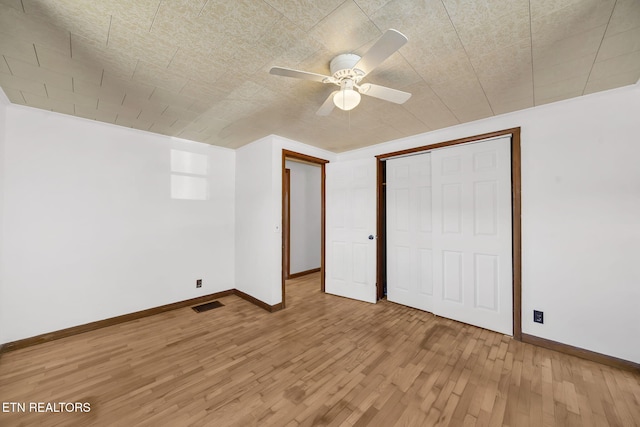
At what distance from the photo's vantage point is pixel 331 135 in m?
3.28

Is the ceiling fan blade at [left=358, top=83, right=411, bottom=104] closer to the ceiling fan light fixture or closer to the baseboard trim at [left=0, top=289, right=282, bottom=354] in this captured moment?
the ceiling fan light fixture

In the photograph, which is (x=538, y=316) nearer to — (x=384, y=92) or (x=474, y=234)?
(x=474, y=234)

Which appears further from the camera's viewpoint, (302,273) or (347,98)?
(302,273)

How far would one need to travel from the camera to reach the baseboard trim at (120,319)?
7.76 feet

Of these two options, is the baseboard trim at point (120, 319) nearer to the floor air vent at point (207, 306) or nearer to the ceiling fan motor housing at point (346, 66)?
the floor air vent at point (207, 306)

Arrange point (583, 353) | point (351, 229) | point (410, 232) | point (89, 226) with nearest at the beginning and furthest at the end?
1. point (583, 353)
2. point (89, 226)
3. point (410, 232)
4. point (351, 229)

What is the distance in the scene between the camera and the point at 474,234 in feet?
9.17

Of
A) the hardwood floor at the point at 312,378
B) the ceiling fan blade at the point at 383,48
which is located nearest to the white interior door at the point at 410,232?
the hardwood floor at the point at 312,378

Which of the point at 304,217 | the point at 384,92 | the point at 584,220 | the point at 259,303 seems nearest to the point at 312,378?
the point at 259,303

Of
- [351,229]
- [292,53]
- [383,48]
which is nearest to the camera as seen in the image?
[383,48]

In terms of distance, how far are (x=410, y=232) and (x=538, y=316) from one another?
1.55 m

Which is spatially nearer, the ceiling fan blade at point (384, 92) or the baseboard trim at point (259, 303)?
the ceiling fan blade at point (384, 92)

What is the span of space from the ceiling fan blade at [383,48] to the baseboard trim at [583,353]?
2.93 metres

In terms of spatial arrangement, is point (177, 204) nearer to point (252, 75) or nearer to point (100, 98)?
point (100, 98)
